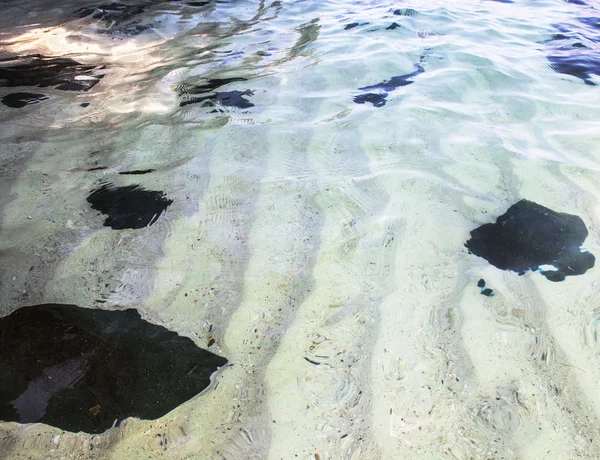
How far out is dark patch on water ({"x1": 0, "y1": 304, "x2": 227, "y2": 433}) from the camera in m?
1.23

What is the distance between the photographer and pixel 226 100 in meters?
3.08

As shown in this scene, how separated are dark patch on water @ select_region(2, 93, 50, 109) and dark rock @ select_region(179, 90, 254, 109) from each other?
3.83 ft

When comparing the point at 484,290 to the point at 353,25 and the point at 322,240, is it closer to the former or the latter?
the point at 322,240

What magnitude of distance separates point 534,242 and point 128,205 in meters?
2.04

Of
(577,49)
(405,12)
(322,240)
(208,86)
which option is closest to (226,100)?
(208,86)

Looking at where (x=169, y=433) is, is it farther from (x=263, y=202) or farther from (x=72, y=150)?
(x=72, y=150)

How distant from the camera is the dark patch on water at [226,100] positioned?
301cm

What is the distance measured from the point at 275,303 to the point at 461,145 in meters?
1.73

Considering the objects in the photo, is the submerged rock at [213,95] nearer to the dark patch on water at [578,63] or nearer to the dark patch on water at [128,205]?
the dark patch on water at [128,205]

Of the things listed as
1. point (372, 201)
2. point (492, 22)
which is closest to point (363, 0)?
point (492, 22)

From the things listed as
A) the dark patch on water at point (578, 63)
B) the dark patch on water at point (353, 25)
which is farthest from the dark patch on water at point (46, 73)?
the dark patch on water at point (578, 63)

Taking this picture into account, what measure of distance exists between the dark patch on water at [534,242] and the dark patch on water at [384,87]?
1489mm

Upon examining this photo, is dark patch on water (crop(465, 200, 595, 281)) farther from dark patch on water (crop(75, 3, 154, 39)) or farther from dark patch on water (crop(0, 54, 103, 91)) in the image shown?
dark patch on water (crop(75, 3, 154, 39))

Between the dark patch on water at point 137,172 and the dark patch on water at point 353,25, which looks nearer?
the dark patch on water at point 137,172
